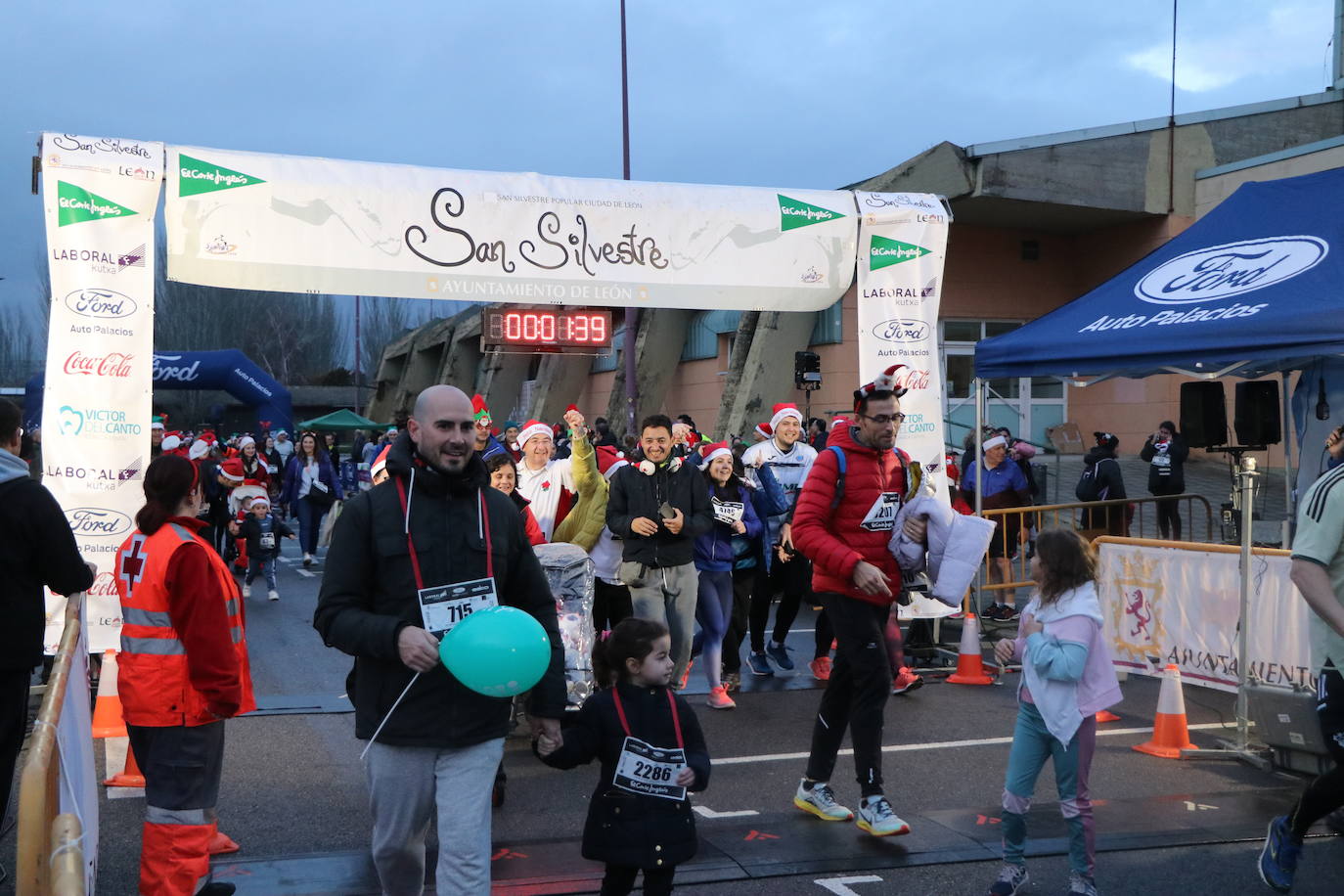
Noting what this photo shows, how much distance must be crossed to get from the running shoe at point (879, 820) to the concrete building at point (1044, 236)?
17179mm

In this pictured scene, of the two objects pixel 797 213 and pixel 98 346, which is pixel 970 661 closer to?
pixel 797 213

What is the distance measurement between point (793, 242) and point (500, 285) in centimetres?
245

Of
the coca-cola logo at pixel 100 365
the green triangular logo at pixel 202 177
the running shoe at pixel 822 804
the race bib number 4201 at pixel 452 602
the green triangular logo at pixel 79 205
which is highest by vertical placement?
the green triangular logo at pixel 202 177

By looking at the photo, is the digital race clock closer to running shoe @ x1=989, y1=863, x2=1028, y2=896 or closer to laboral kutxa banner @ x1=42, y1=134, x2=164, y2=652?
laboral kutxa banner @ x1=42, y1=134, x2=164, y2=652

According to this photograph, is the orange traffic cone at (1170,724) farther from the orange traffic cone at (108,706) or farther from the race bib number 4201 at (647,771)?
the orange traffic cone at (108,706)

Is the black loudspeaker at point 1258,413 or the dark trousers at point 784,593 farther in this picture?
the dark trousers at point 784,593

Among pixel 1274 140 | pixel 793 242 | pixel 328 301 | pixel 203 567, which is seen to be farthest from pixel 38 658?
pixel 328 301

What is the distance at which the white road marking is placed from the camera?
23.7ft

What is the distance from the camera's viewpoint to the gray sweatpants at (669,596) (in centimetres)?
819

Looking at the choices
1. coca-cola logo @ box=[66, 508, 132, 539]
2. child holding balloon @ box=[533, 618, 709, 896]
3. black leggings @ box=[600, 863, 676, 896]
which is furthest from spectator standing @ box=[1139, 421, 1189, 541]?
black leggings @ box=[600, 863, 676, 896]

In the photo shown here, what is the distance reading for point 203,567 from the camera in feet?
15.1

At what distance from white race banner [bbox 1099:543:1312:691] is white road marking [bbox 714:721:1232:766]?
1.84 ft

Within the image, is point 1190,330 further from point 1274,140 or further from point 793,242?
point 1274,140

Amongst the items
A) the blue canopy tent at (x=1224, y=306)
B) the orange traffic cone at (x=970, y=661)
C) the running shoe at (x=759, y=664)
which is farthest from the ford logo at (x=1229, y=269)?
the running shoe at (x=759, y=664)
